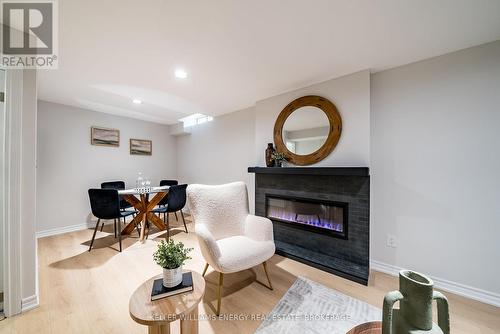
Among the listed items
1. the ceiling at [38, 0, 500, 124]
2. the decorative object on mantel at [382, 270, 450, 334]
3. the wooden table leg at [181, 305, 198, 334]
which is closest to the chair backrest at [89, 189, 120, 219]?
the ceiling at [38, 0, 500, 124]

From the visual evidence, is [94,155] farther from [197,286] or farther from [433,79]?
[433,79]

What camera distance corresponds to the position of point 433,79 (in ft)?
6.25

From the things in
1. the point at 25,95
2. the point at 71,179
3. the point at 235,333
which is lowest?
Answer: the point at 235,333

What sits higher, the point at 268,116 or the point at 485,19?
the point at 485,19

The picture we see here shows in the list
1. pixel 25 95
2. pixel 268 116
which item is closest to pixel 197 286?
pixel 25 95

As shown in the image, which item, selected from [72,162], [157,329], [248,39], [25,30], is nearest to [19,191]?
[25,30]

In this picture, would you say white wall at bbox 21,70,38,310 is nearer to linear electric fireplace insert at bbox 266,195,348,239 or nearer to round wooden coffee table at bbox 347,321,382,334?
round wooden coffee table at bbox 347,321,382,334

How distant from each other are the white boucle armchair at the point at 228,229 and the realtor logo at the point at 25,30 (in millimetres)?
1651

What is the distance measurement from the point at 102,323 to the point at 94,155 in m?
3.21

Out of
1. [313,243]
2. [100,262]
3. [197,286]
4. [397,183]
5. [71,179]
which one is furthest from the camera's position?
[71,179]

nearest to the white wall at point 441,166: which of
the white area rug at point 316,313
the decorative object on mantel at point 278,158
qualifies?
the white area rug at point 316,313

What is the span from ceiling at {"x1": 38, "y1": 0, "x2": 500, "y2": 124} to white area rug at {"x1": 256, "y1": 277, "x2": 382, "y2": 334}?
226 centimetres

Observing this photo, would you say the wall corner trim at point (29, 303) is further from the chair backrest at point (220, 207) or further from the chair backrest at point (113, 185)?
the chair backrest at point (113, 185)

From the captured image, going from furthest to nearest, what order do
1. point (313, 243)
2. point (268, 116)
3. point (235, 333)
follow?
point (268, 116), point (313, 243), point (235, 333)
